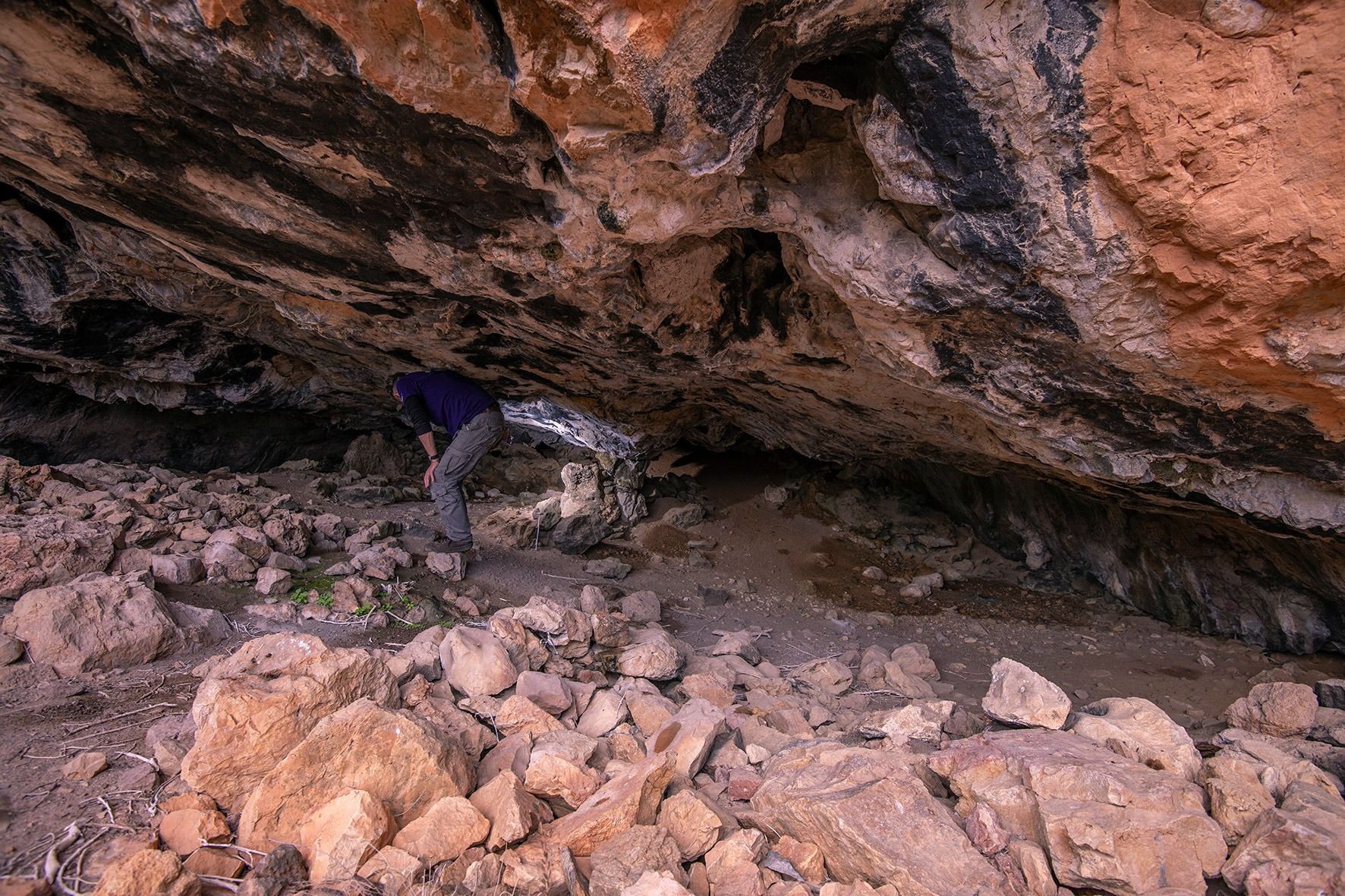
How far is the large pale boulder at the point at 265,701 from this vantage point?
2100 millimetres

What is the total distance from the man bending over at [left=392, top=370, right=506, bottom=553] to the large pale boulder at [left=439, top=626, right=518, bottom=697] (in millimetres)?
2069

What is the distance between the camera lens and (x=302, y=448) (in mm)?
8422

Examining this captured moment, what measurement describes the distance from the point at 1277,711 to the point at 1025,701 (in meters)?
1.29

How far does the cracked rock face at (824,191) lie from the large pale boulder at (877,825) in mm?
1808

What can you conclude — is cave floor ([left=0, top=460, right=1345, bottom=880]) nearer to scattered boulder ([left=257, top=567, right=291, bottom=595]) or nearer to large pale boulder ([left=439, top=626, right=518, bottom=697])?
scattered boulder ([left=257, top=567, right=291, bottom=595])

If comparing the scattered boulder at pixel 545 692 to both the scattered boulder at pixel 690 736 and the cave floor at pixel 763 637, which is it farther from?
the cave floor at pixel 763 637

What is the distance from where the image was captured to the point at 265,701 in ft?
7.27

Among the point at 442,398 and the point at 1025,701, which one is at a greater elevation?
the point at 442,398

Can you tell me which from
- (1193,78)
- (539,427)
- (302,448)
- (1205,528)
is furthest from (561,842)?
(302,448)

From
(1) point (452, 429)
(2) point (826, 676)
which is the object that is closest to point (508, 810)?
(2) point (826, 676)

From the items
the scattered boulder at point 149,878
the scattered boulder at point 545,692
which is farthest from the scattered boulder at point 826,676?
the scattered boulder at point 149,878

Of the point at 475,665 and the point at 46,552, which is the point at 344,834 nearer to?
the point at 475,665

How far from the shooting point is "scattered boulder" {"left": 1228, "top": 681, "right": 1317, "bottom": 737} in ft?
9.42

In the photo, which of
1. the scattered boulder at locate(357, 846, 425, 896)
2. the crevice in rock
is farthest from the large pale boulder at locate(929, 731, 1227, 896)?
the crevice in rock
